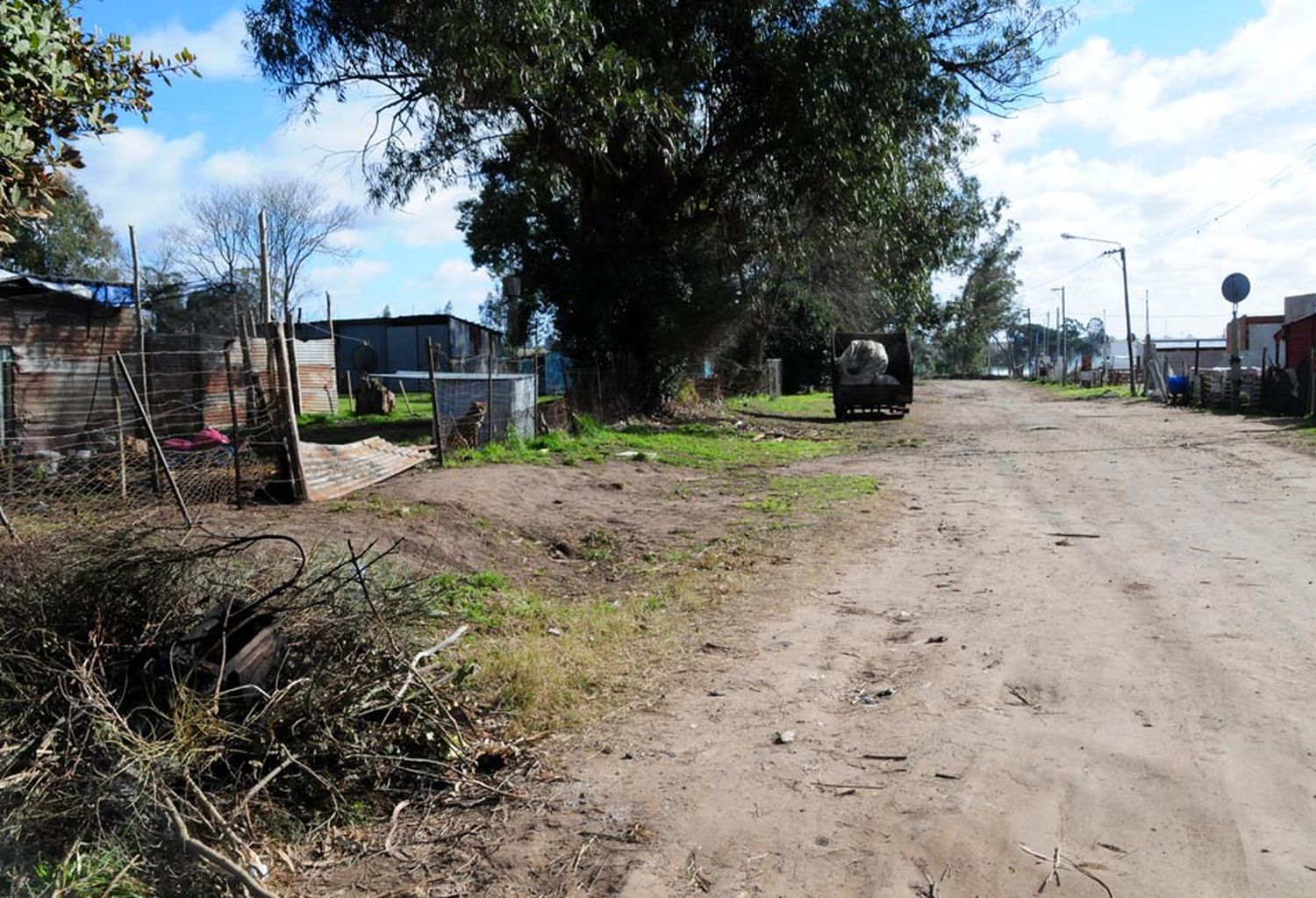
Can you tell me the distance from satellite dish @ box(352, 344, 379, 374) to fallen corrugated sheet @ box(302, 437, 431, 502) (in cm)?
2985

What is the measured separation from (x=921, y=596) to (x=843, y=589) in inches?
27.0

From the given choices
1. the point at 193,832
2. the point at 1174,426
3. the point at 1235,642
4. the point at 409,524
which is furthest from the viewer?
the point at 1174,426

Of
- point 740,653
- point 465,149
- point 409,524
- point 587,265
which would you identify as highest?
point 465,149

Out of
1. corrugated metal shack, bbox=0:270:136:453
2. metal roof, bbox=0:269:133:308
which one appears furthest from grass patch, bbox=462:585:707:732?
metal roof, bbox=0:269:133:308

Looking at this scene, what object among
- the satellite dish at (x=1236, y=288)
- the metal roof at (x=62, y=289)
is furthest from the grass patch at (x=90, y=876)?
the satellite dish at (x=1236, y=288)

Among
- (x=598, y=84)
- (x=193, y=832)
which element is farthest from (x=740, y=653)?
(x=598, y=84)

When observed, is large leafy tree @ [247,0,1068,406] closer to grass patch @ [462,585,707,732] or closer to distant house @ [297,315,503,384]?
grass patch @ [462,585,707,732]

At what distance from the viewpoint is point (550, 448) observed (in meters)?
17.4

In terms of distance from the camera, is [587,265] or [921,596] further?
[587,265]

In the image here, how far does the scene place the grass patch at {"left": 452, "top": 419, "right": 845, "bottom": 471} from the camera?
16.0 m

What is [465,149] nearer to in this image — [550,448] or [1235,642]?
[550,448]

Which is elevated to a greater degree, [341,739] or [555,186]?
[555,186]

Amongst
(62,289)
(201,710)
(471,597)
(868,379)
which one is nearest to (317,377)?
(62,289)

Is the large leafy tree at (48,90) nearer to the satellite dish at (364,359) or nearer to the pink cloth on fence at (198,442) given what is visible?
the pink cloth on fence at (198,442)
